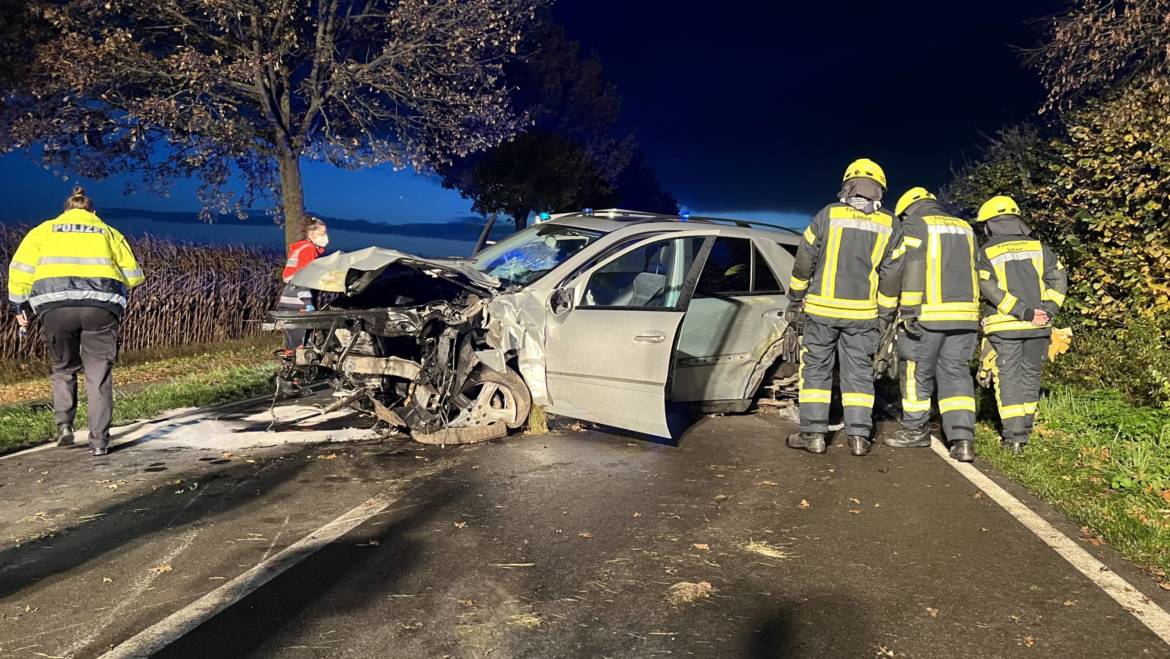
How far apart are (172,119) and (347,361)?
28.9 ft

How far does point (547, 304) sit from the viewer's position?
6426 mm

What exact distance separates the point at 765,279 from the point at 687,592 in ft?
13.4

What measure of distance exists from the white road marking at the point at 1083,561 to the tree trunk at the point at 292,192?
466 inches

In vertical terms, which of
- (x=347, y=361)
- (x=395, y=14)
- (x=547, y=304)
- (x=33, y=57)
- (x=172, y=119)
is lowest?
(x=347, y=361)

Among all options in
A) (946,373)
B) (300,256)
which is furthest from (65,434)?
(946,373)

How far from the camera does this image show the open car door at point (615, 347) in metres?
6.00

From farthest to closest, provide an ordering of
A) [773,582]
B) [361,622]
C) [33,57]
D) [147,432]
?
[33,57] < [147,432] < [773,582] < [361,622]

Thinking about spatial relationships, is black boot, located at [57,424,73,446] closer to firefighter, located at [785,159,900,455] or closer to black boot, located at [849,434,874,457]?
firefighter, located at [785,159,900,455]

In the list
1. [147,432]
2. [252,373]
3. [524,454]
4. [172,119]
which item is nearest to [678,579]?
[524,454]

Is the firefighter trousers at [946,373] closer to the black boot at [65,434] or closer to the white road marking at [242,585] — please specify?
the white road marking at [242,585]

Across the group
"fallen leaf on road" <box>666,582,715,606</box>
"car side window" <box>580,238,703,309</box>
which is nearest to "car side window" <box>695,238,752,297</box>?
"car side window" <box>580,238,703,309</box>

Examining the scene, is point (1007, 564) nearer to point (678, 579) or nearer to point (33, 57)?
point (678, 579)

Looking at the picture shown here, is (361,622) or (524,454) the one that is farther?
(524,454)

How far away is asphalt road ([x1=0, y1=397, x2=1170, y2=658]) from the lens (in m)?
3.35
